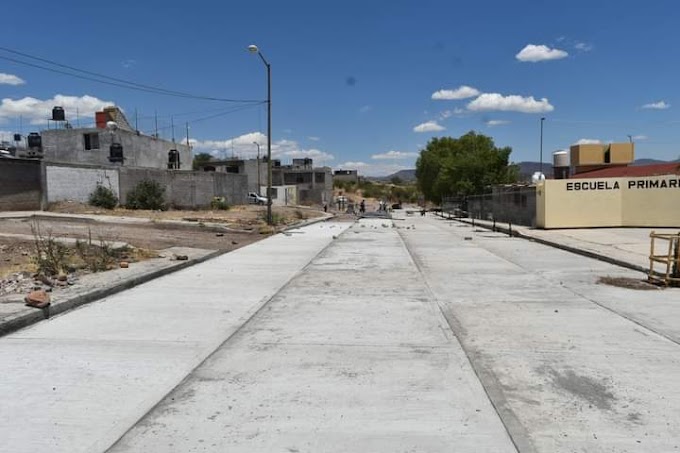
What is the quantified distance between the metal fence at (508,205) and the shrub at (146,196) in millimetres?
23024

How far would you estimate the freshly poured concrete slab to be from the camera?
4344 mm

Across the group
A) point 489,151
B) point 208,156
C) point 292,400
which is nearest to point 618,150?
point 489,151

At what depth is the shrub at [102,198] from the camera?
1480 inches

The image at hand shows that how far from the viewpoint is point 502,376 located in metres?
5.91

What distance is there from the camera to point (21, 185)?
31453 millimetres

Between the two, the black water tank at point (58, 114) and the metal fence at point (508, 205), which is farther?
the black water tank at point (58, 114)

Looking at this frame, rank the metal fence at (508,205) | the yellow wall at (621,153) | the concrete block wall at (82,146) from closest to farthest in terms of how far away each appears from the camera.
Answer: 1. the metal fence at (508,205)
2. the yellow wall at (621,153)
3. the concrete block wall at (82,146)

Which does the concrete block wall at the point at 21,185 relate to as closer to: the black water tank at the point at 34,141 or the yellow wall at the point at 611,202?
the yellow wall at the point at 611,202

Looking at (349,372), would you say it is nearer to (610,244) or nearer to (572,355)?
(572,355)

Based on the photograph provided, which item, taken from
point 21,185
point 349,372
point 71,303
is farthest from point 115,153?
point 349,372

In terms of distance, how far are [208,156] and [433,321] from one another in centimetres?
14329

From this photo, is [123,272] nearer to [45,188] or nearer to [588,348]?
[588,348]

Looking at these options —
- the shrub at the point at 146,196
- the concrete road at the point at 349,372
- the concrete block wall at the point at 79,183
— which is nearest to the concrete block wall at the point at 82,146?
the concrete block wall at the point at 79,183

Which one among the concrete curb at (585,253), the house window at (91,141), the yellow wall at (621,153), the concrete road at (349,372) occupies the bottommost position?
the concrete curb at (585,253)
